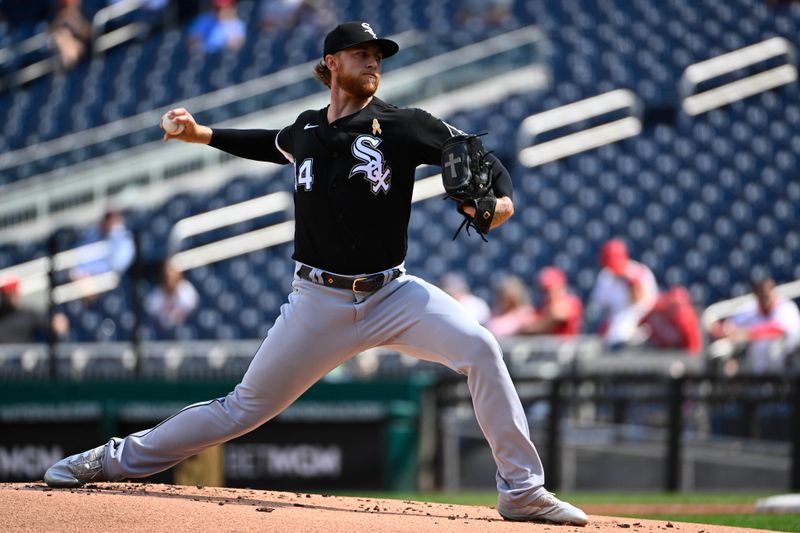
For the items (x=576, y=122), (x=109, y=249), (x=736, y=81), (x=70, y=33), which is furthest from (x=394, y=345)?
(x=70, y=33)

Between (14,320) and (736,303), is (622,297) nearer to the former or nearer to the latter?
(736,303)

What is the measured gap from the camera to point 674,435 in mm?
9641

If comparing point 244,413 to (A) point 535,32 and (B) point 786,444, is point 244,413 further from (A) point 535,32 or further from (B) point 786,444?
(A) point 535,32

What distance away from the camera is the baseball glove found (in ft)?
14.8

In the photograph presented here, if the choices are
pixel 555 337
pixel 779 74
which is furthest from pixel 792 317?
pixel 779 74

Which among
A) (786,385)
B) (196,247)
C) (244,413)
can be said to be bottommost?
(244,413)

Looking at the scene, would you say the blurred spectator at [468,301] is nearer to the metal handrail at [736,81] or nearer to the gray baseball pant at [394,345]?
the metal handrail at [736,81]

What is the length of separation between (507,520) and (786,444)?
19.0ft

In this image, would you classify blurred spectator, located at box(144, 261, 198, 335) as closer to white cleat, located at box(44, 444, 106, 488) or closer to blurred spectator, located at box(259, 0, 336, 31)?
blurred spectator, located at box(259, 0, 336, 31)

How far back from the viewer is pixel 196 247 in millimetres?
13211

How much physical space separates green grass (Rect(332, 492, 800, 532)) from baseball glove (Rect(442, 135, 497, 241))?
8.28 feet

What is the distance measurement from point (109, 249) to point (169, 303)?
95cm

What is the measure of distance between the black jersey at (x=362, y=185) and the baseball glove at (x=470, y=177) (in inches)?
4.2

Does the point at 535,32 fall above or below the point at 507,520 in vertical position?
above
